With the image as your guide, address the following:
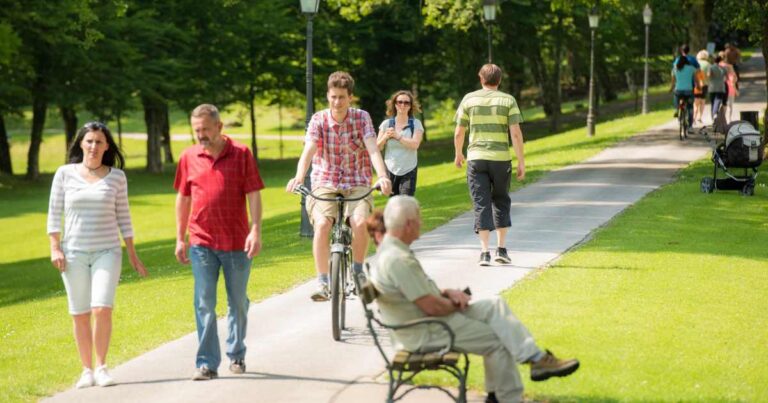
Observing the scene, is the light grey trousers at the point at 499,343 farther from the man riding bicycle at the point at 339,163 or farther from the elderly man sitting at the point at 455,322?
the man riding bicycle at the point at 339,163

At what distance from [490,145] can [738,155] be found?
9817 mm

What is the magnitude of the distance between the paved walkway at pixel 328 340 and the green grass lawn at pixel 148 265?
1.80 feet

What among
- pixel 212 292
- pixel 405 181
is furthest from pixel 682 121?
pixel 212 292

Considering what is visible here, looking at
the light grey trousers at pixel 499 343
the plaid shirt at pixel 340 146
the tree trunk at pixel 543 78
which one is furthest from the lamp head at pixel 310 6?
the tree trunk at pixel 543 78

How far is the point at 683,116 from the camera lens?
3362cm

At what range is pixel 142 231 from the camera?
112 feet

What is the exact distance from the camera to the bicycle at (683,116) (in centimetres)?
3308

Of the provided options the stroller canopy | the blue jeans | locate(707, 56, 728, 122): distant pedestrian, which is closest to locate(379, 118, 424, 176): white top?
the blue jeans

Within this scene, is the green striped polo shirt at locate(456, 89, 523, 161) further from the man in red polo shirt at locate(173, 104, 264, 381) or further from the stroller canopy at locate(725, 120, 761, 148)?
the stroller canopy at locate(725, 120, 761, 148)

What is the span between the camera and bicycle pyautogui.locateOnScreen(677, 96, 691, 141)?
3308 cm

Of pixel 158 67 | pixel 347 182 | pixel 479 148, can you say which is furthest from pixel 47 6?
pixel 347 182

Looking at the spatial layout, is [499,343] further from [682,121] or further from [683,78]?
[682,121]

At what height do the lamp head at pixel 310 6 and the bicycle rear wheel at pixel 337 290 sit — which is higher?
the lamp head at pixel 310 6

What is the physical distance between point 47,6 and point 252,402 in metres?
32.4
